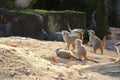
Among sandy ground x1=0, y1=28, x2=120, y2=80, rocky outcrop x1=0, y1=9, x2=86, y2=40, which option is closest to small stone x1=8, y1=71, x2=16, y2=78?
sandy ground x1=0, y1=28, x2=120, y2=80

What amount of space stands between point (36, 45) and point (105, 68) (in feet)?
14.4

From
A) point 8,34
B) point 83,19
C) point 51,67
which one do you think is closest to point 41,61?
point 51,67

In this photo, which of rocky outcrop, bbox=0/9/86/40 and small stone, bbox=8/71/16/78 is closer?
small stone, bbox=8/71/16/78

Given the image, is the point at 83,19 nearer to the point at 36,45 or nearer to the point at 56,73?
the point at 36,45

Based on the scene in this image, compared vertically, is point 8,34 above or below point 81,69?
below

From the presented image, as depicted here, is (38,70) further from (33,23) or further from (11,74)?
(33,23)

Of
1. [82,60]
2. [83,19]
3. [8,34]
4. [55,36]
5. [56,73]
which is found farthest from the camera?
[83,19]

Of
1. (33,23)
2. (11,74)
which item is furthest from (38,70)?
(33,23)

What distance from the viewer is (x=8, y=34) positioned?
1923cm

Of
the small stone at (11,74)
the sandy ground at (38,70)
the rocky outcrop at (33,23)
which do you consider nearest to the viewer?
the small stone at (11,74)

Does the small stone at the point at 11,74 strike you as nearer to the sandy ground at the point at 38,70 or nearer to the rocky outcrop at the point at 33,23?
the sandy ground at the point at 38,70

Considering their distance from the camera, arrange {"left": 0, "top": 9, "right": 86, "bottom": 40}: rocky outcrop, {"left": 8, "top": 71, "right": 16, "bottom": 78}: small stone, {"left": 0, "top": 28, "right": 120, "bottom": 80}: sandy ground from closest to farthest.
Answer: {"left": 8, "top": 71, "right": 16, "bottom": 78}: small stone
{"left": 0, "top": 28, "right": 120, "bottom": 80}: sandy ground
{"left": 0, "top": 9, "right": 86, "bottom": 40}: rocky outcrop

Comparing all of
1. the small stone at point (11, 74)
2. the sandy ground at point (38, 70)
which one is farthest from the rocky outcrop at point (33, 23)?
the small stone at point (11, 74)

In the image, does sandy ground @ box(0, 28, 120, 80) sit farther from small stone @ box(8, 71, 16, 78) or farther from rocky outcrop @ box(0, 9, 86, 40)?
rocky outcrop @ box(0, 9, 86, 40)
